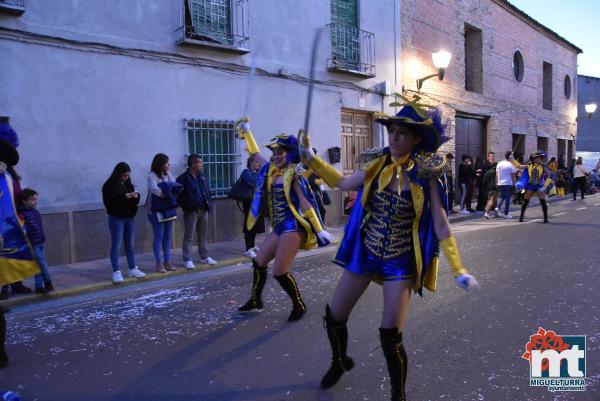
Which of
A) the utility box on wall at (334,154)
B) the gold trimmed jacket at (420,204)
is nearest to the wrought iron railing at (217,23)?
the utility box on wall at (334,154)

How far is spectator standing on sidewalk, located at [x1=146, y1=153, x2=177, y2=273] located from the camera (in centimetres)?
735

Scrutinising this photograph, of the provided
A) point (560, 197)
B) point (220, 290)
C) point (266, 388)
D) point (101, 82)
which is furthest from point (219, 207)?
point (560, 197)

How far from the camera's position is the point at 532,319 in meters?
4.80

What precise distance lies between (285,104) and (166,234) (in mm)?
5050

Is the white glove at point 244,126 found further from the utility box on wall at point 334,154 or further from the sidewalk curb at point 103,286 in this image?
the utility box on wall at point 334,154

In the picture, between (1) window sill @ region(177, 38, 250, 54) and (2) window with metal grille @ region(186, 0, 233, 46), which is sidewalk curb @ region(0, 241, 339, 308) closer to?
(1) window sill @ region(177, 38, 250, 54)

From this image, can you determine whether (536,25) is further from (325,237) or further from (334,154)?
(325,237)

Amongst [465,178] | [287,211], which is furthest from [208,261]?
[465,178]

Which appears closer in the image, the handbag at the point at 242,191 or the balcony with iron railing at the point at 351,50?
the handbag at the point at 242,191

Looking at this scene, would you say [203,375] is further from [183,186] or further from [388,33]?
[388,33]

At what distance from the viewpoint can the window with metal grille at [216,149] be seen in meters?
9.81

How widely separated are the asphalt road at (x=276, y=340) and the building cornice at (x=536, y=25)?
1632 cm

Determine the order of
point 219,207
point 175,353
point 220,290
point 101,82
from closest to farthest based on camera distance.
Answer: point 175,353 → point 220,290 → point 101,82 → point 219,207

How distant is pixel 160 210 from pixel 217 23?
462 cm
